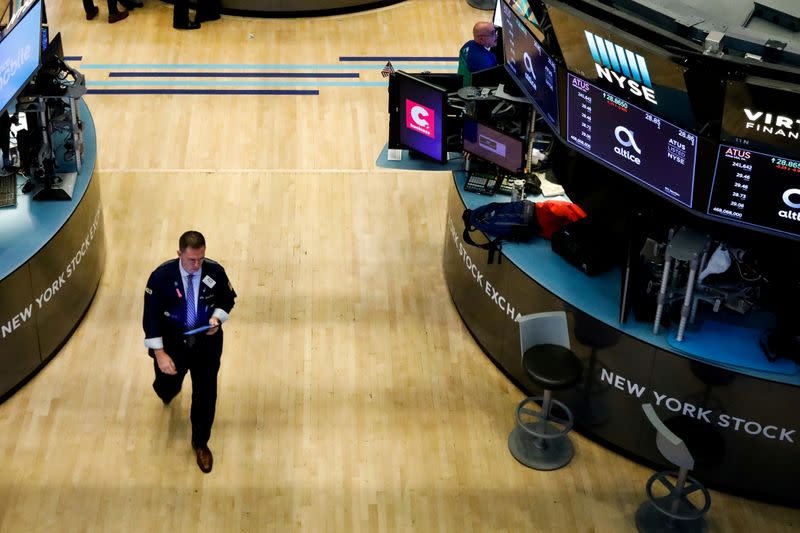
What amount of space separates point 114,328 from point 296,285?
1.48 meters

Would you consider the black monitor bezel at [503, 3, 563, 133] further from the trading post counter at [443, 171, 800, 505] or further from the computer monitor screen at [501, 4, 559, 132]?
the trading post counter at [443, 171, 800, 505]

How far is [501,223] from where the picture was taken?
815 centimetres

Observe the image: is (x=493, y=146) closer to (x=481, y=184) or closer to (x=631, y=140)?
(x=481, y=184)

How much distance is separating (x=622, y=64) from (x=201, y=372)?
A: 3.23 meters

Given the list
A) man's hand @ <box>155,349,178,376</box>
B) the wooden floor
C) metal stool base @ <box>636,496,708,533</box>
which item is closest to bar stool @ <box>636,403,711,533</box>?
metal stool base @ <box>636,496,708,533</box>

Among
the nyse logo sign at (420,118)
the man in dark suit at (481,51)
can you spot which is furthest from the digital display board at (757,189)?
the man in dark suit at (481,51)

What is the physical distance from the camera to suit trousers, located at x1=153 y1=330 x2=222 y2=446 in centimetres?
716

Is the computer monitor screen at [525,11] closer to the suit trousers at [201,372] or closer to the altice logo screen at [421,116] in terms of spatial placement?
the altice logo screen at [421,116]

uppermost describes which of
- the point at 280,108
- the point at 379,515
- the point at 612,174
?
the point at 612,174

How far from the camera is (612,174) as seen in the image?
8.17 meters

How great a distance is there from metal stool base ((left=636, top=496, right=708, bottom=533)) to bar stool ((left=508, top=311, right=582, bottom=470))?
2.16 feet

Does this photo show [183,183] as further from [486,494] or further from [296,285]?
[486,494]

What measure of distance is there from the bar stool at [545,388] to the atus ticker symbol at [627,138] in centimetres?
114

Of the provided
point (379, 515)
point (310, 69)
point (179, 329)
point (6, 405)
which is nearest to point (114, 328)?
point (6, 405)
